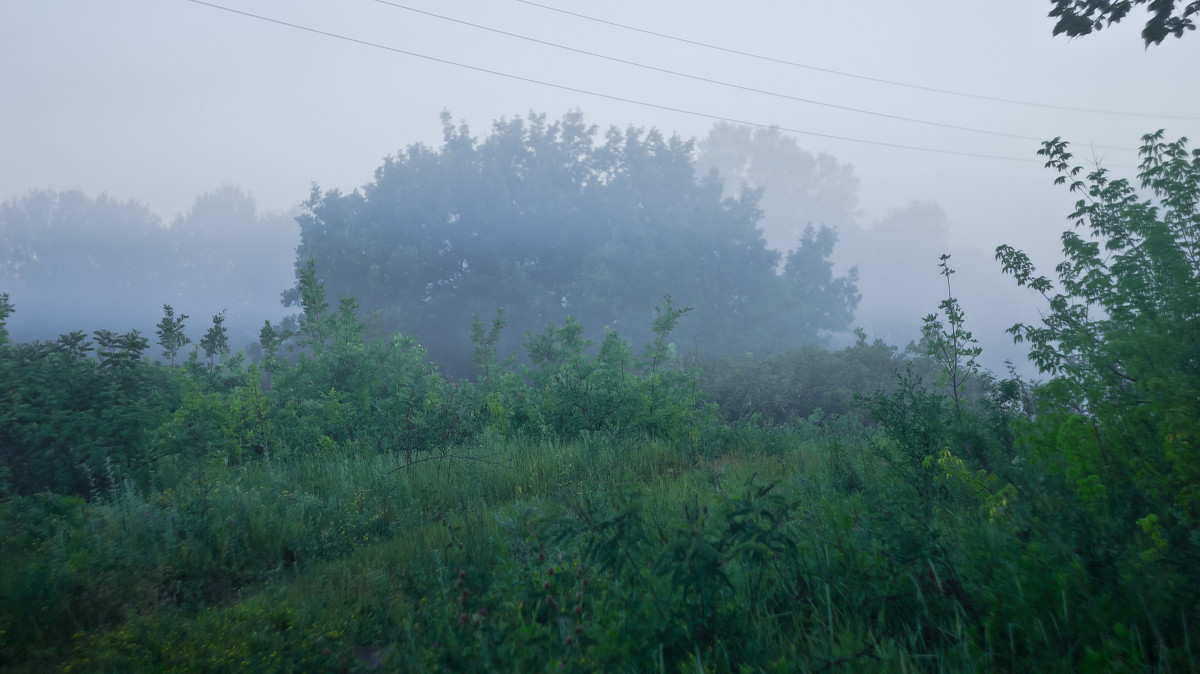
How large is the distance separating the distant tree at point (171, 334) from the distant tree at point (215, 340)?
1.18 feet

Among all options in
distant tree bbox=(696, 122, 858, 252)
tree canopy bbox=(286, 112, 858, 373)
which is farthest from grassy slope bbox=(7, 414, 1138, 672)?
distant tree bbox=(696, 122, 858, 252)

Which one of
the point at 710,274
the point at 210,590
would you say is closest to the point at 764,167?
the point at 710,274

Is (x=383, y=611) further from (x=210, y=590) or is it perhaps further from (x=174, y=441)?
(x=174, y=441)

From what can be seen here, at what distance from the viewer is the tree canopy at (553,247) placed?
36.8 metres

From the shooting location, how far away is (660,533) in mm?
4559

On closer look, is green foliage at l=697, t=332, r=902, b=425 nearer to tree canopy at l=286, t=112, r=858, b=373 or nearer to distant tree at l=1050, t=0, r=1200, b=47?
distant tree at l=1050, t=0, r=1200, b=47

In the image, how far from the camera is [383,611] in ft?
13.1

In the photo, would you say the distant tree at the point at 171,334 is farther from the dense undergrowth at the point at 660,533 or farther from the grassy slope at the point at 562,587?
the grassy slope at the point at 562,587

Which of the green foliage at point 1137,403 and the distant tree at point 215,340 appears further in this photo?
the distant tree at point 215,340

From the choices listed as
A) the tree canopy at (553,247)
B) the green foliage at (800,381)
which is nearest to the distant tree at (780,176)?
the tree canopy at (553,247)

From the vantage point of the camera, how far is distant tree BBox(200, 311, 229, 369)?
38.8 ft

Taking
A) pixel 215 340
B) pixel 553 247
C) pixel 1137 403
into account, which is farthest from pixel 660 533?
pixel 553 247

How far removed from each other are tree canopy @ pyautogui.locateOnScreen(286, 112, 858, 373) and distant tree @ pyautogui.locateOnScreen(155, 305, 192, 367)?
2385 cm

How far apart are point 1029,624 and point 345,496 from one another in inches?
222
